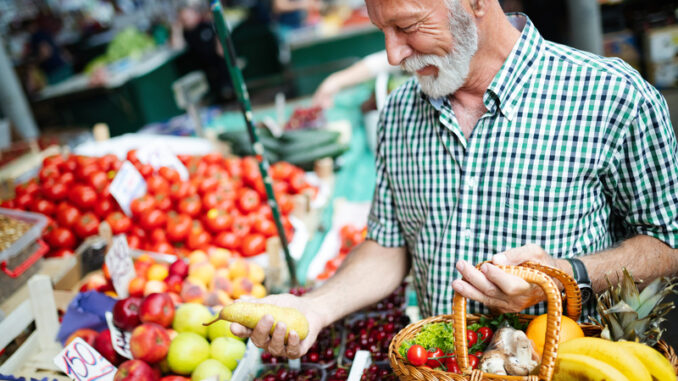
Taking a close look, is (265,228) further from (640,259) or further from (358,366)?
(640,259)

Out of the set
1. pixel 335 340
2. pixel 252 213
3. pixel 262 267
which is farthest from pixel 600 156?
pixel 252 213

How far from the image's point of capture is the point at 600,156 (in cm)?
139

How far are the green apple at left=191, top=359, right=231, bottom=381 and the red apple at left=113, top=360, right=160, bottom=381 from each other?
15 cm

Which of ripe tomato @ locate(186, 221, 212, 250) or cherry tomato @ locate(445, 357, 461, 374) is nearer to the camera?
cherry tomato @ locate(445, 357, 461, 374)

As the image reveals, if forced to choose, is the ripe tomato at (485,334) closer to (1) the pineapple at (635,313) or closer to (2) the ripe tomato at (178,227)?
(1) the pineapple at (635,313)

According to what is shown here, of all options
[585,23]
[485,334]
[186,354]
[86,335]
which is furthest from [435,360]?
[585,23]

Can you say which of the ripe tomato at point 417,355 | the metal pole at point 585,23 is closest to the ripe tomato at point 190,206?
the ripe tomato at point 417,355

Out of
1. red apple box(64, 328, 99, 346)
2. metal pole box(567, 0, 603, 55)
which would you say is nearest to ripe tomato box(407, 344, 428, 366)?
red apple box(64, 328, 99, 346)

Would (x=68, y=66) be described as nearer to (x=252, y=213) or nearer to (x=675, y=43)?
(x=252, y=213)

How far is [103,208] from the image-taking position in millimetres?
Result: 3021

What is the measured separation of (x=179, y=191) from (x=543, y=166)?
94.6 inches

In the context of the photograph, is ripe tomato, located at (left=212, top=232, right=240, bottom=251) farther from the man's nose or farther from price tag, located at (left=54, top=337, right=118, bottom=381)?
the man's nose

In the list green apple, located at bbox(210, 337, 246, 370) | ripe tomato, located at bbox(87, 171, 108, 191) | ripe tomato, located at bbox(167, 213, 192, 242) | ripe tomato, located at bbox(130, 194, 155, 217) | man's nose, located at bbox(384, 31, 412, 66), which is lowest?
ripe tomato, located at bbox(167, 213, 192, 242)

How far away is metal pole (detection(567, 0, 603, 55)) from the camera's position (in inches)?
162
